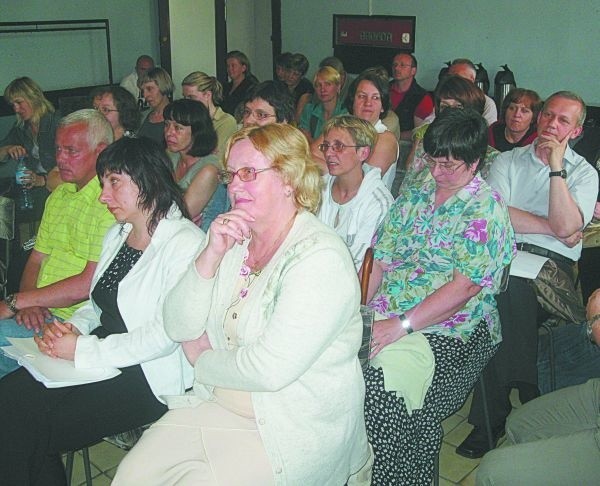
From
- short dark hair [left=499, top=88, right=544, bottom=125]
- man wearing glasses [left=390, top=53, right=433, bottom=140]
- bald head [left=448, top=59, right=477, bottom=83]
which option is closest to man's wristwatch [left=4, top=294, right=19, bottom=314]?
short dark hair [left=499, top=88, right=544, bottom=125]

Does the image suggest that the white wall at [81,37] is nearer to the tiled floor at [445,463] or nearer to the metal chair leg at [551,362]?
the tiled floor at [445,463]

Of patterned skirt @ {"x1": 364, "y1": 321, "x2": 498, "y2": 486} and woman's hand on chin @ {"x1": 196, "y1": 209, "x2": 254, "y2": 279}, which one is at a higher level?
woman's hand on chin @ {"x1": 196, "y1": 209, "x2": 254, "y2": 279}

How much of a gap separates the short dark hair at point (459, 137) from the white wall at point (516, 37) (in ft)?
13.7

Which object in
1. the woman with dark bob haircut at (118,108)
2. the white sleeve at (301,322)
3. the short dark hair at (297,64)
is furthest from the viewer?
the short dark hair at (297,64)

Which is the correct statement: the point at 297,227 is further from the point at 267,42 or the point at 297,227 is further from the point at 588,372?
the point at 267,42

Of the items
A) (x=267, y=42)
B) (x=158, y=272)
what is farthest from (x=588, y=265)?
(x=267, y=42)

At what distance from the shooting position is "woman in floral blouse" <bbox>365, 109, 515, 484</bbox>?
2000 millimetres

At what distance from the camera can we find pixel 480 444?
2527mm

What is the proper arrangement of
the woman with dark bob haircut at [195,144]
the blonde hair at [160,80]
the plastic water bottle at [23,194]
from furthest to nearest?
the blonde hair at [160,80] < the plastic water bottle at [23,194] < the woman with dark bob haircut at [195,144]

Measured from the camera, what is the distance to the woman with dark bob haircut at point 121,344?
1.93 metres

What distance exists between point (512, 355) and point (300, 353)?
1303 millimetres

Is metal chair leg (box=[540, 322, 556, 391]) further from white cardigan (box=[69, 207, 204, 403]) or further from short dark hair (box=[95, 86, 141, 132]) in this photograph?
short dark hair (box=[95, 86, 141, 132])

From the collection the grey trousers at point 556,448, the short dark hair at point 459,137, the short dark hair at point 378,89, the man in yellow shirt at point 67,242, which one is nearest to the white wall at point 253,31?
the short dark hair at point 378,89

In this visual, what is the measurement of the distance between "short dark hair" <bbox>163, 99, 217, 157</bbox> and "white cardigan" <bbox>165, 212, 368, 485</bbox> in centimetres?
162
